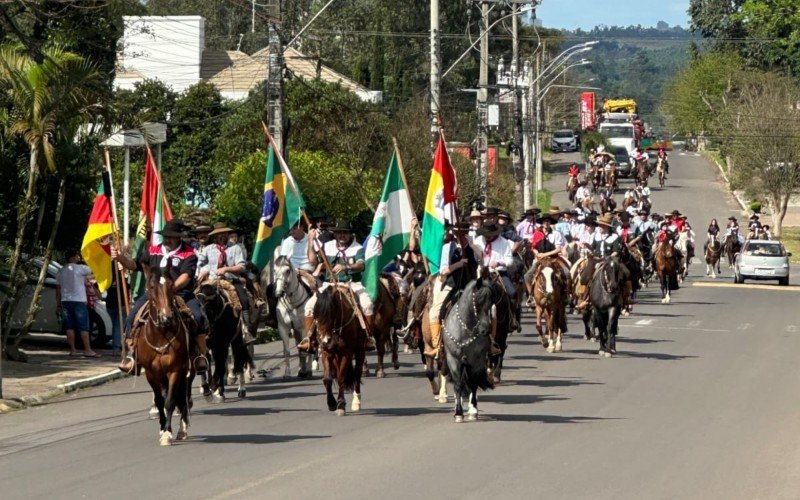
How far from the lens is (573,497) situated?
1239cm

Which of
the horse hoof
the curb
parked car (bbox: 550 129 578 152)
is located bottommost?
the curb

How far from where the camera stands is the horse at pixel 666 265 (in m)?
42.2

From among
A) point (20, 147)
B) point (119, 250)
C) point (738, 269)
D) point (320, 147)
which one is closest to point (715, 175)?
point (738, 269)

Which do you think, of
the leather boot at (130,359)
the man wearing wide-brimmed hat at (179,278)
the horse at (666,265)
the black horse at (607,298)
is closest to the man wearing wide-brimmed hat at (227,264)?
the man wearing wide-brimmed hat at (179,278)

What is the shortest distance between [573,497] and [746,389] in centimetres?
957

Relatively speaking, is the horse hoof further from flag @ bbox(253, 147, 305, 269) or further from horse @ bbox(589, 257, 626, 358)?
horse @ bbox(589, 257, 626, 358)

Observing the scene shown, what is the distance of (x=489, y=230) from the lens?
19.3 m

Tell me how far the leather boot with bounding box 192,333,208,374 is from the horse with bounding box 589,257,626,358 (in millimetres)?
10862

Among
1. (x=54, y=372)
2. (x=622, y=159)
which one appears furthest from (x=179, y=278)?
(x=622, y=159)

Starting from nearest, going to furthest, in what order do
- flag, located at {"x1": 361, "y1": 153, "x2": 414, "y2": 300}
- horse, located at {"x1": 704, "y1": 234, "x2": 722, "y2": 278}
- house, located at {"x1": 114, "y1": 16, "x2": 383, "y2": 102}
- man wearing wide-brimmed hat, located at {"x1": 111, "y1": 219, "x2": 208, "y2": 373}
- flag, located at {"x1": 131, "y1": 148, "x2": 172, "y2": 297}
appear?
1. man wearing wide-brimmed hat, located at {"x1": 111, "y1": 219, "x2": 208, "y2": 373}
2. flag, located at {"x1": 361, "y1": 153, "x2": 414, "y2": 300}
3. flag, located at {"x1": 131, "y1": 148, "x2": 172, "y2": 297}
4. horse, located at {"x1": 704, "y1": 234, "x2": 722, "y2": 278}
5. house, located at {"x1": 114, "y1": 16, "x2": 383, "y2": 102}

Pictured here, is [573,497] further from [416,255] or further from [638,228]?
[638,228]

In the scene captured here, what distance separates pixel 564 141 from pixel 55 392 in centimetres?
10654

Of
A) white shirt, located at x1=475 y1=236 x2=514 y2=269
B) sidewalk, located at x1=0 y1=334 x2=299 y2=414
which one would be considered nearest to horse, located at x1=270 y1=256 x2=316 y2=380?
sidewalk, located at x1=0 y1=334 x2=299 y2=414

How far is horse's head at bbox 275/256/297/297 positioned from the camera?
21.7m
